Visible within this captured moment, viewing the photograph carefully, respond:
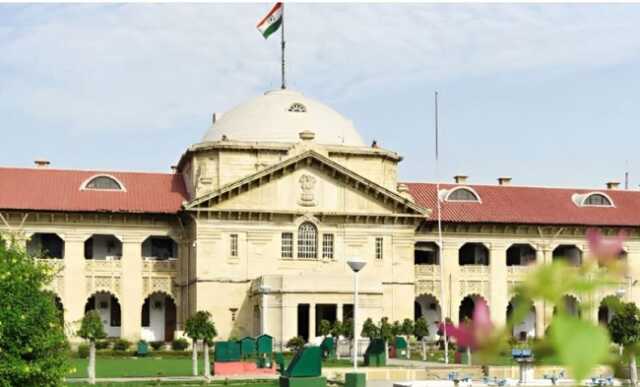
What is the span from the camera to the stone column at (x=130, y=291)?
62656mm

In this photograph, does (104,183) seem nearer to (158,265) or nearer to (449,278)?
(158,265)

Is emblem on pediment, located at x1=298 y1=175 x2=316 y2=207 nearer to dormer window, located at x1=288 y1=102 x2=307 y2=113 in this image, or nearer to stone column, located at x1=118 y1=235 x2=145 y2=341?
dormer window, located at x1=288 y1=102 x2=307 y2=113

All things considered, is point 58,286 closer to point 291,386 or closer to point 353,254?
point 353,254

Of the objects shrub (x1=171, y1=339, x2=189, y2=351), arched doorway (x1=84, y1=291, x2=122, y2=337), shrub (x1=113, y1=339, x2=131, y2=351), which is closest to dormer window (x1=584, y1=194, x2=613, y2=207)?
shrub (x1=171, y1=339, x2=189, y2=351)

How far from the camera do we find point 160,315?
65500 millimetres

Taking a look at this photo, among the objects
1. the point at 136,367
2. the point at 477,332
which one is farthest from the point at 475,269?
the point at 477,332

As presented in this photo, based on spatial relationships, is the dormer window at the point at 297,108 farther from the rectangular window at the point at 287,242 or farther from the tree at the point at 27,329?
the tree at the point at 27,329

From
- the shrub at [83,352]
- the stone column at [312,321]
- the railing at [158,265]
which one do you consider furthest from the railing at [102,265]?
the stone column at [312,321]

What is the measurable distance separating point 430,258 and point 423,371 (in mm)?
29653

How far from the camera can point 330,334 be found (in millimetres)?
55062

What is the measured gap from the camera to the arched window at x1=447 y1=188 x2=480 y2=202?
69000 millimetres

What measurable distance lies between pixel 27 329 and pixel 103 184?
4527cm

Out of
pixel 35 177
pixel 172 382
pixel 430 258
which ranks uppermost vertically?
pixel 35 177

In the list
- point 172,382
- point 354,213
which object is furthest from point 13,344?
point 354,213
